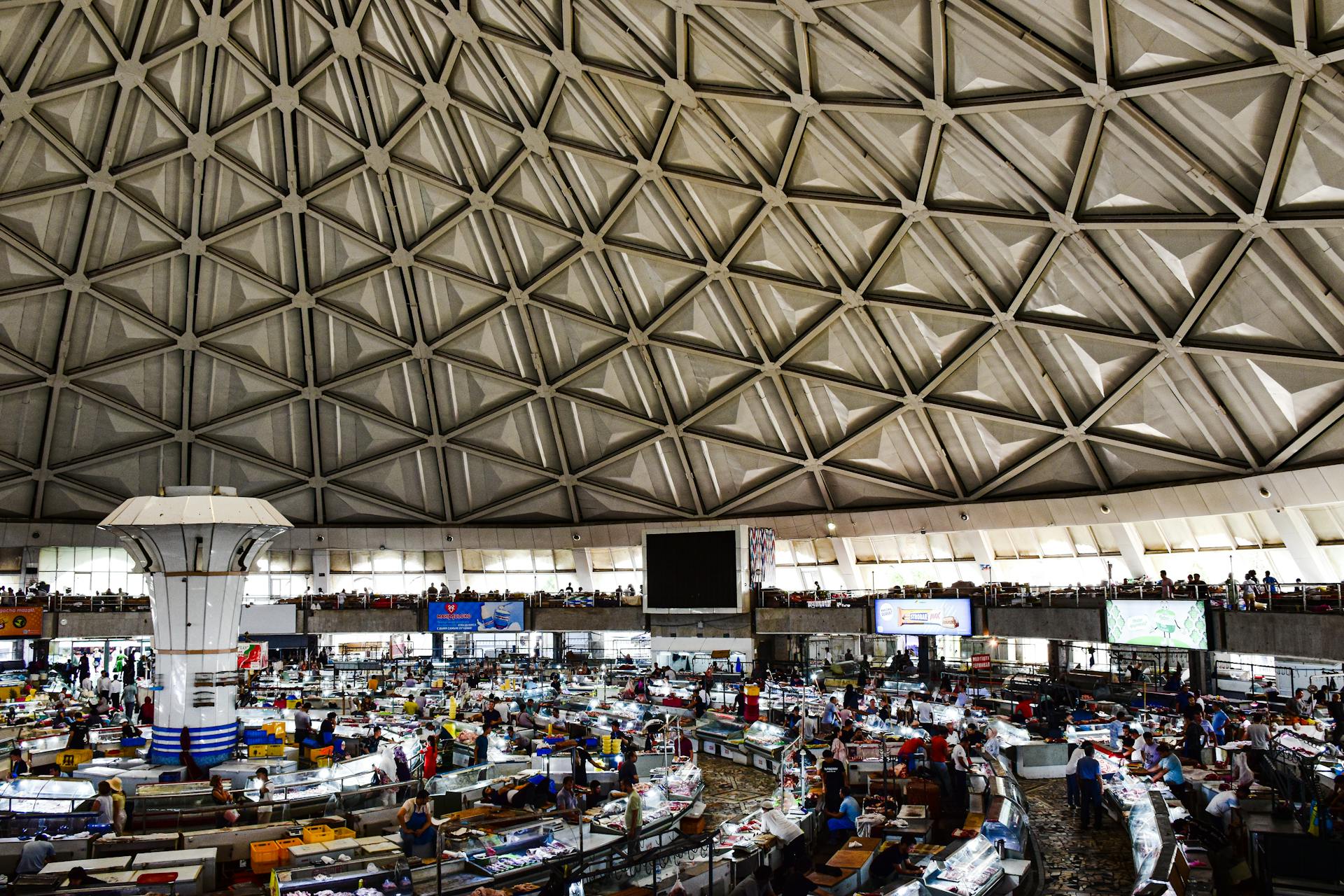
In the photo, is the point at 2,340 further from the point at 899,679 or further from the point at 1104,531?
the point at 1104,531

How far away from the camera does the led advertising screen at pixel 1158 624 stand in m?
31.1

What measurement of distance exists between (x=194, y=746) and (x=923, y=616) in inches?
1081

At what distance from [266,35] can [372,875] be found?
32.1 metres

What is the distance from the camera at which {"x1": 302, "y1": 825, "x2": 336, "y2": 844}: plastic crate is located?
17.5 m

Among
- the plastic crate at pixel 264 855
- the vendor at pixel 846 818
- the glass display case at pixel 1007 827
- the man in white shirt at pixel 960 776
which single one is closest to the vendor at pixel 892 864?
the glass display case at pixel 1007 827

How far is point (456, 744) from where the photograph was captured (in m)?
27.7

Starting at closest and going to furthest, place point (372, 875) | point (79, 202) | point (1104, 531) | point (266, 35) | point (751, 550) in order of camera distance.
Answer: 1. point (372, 875)
2. point (266, 35)
3. point (79, 202)
4. point (1104, 531)
5. point (751, 550)

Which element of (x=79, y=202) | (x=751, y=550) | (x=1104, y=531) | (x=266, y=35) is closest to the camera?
(x=266, y=35)

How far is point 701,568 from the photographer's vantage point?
49406 millimetres

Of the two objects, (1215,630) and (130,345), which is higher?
(130,345)

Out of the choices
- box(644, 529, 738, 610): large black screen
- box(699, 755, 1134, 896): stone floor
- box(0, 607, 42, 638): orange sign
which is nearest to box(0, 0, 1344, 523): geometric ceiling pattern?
box(644, 529, 738, 610): large black screen

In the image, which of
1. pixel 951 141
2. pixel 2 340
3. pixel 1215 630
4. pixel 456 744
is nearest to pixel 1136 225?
pixel 951 141

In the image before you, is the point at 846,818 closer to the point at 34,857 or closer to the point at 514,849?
the point at 514,849

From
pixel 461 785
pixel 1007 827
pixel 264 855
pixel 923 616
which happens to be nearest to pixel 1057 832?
pixel 1007 827
